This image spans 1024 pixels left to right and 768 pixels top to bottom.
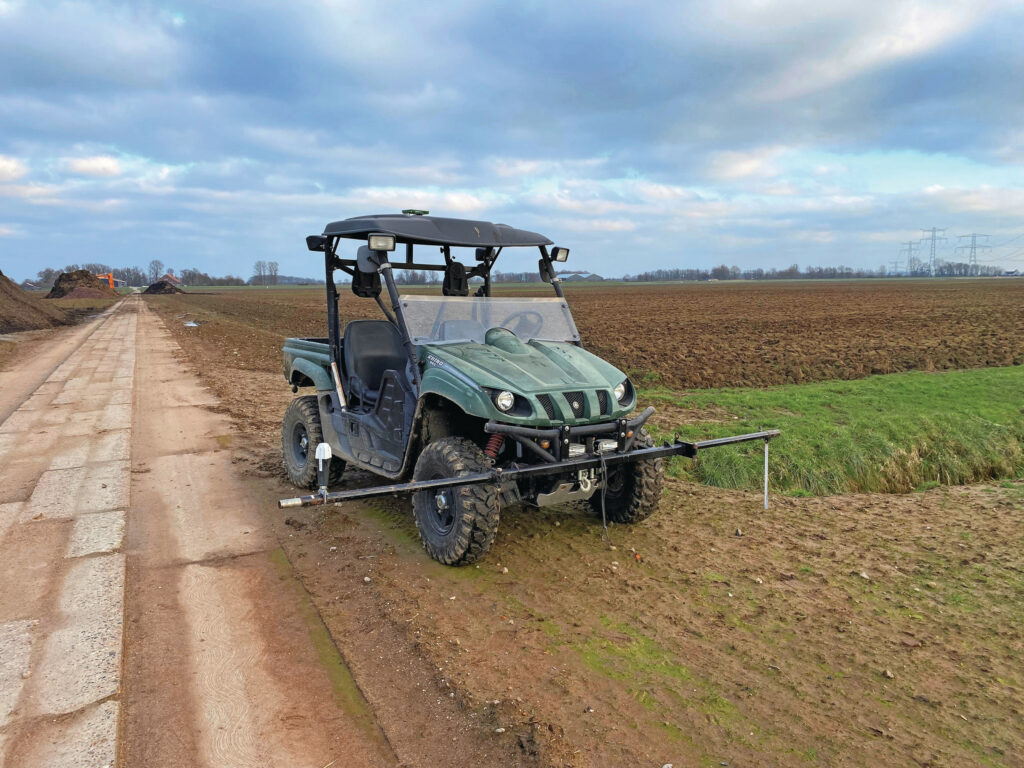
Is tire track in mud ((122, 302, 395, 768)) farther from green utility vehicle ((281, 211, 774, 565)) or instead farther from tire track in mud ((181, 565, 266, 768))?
green utility vehicle ((281, 211, 774, 565))

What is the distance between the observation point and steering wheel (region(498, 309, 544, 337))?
6172mm

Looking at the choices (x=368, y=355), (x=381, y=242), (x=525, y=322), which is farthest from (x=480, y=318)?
(x=368, y=355)

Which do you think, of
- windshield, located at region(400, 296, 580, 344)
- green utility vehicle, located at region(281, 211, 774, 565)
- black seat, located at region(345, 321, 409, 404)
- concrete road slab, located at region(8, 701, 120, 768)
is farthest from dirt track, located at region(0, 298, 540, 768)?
windshield, located at region(400, 296, 580, 344)

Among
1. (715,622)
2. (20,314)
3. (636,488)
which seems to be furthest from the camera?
(20,314)

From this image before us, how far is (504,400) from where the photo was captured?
15.8 ft

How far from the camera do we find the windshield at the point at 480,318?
573 centimetres

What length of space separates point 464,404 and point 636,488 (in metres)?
1.71

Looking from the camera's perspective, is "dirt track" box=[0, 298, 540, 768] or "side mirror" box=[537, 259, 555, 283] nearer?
"dirt track" box=[0, 298, 540, 768]

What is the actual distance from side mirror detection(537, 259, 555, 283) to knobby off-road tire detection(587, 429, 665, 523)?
1869 millimetres

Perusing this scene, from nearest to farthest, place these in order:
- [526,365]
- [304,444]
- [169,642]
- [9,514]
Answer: [169,642] < [526,365] < [9,514] < [304,444]

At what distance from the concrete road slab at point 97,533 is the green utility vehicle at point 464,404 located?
170 centimetres

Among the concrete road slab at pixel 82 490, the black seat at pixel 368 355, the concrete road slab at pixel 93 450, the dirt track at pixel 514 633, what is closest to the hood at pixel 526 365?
the black seat at pixel 368 355

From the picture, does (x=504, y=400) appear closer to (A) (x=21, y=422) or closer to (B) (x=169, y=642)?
(B) (x=169, y=642)

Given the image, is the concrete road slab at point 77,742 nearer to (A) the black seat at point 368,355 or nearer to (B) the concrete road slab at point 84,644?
(B) the concrete road slab at point 84,644
